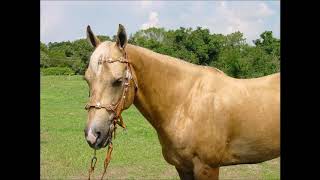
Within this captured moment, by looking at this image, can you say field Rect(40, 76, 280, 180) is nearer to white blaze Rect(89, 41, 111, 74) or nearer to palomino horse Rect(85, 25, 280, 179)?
palomino horse Rect(85, 25, 280, 179)

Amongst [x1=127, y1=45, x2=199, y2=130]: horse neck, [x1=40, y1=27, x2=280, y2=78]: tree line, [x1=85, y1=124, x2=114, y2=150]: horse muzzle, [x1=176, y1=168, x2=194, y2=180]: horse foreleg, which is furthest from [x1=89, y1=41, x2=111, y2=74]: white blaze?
[x1=40, y1=27, x2=280, y2=78]: tree line

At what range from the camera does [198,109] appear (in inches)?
131

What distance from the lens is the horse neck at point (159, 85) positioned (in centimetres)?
334

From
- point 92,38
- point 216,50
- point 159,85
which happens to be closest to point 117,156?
point 159,85

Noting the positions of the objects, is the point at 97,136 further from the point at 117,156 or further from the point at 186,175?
the point at 117,156

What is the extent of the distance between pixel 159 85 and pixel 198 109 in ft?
1.30

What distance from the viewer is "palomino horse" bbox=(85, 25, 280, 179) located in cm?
328

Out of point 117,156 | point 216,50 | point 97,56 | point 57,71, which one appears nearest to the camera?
point 97,56

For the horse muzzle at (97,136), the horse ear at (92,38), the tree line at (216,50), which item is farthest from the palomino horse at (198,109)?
the tree line at (216,50)

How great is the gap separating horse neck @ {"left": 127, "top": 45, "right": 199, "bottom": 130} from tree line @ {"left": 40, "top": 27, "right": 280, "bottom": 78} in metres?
7.16

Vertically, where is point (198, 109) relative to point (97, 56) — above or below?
below

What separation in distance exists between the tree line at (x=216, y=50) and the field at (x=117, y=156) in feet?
7.79

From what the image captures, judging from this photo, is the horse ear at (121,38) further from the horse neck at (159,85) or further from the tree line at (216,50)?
the tree line at (216,50)
